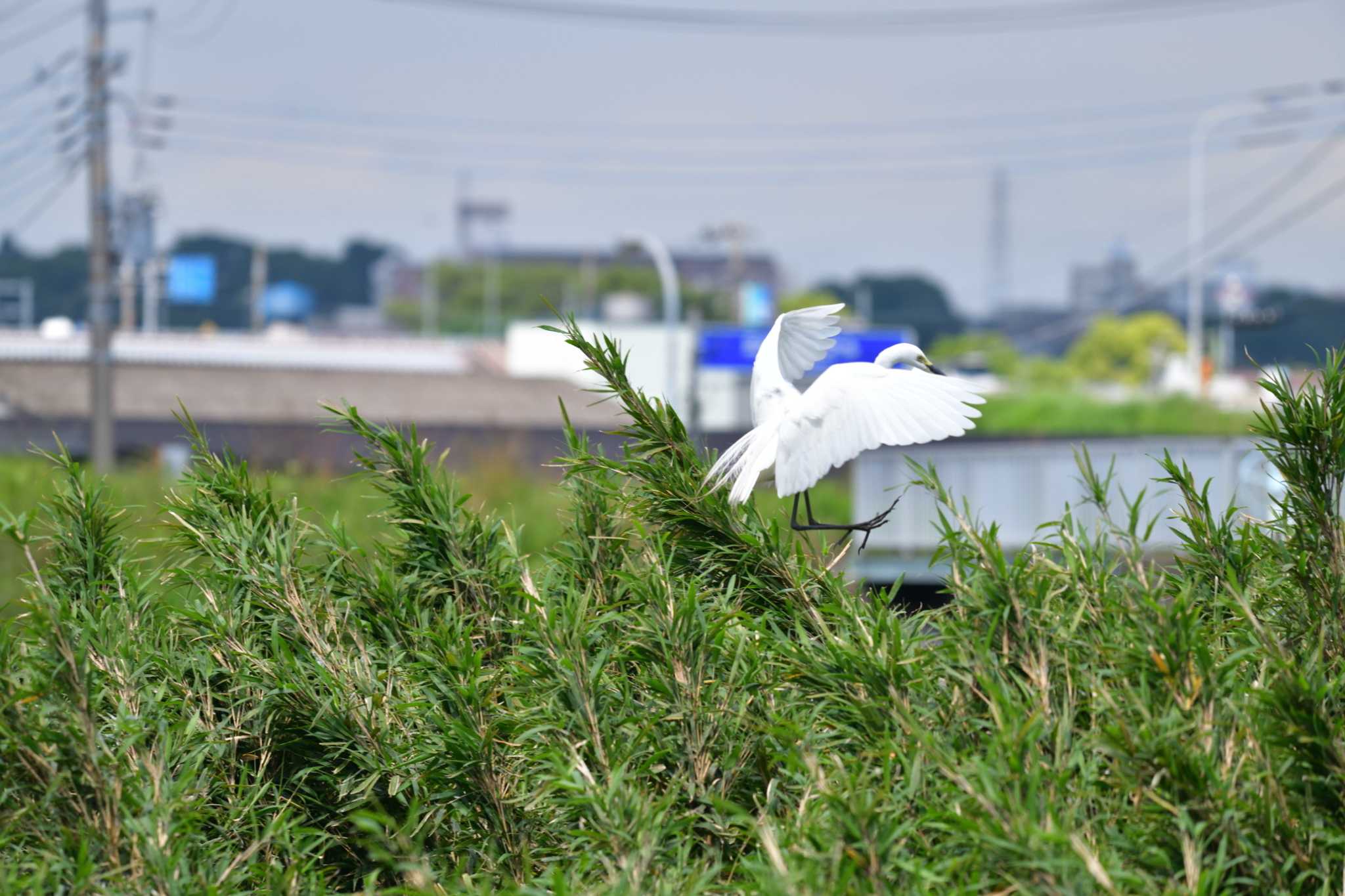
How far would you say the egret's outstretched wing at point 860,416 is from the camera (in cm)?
351

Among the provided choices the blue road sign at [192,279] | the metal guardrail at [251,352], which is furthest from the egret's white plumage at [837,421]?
the blue road sign at [192,279]

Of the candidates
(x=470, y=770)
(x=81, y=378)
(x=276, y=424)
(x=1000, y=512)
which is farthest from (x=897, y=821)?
(x=81, y=378)

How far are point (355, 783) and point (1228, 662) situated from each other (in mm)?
1950

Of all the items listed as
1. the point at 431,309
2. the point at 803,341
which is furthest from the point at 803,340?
the point at 431,309

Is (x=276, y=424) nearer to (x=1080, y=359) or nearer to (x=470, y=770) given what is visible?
(x=470, y=770)

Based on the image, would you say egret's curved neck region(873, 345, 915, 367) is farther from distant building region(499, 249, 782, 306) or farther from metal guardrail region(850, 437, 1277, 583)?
distant building region(499, 249, 782, 306)

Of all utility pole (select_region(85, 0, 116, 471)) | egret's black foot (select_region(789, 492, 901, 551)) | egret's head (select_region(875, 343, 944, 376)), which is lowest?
egret's black foot (select_region(789, 492, 901, 551))

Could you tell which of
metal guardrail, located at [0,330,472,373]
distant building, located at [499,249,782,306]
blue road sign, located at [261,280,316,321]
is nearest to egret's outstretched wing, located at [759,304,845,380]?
metal guardrail, located at [0,330,472,373]

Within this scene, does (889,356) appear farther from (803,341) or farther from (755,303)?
(755,303)

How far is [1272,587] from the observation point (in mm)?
3359

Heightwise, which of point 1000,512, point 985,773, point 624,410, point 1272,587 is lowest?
point 1000,512

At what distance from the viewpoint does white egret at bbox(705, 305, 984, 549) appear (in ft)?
11.4

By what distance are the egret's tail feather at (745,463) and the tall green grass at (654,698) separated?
0.05 metres

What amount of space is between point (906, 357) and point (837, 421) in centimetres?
71
